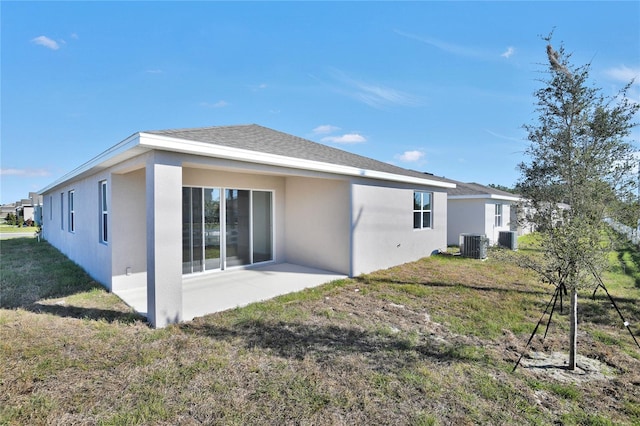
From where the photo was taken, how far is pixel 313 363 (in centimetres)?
368

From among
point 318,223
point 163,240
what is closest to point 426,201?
point 318,223

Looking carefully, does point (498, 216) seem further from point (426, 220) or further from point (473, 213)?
point (426, 220)

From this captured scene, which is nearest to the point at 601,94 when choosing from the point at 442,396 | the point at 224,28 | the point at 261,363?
the point at 442,396

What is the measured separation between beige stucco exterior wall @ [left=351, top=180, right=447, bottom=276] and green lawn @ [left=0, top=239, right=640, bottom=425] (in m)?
2.37

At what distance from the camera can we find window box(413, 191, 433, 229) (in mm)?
11164

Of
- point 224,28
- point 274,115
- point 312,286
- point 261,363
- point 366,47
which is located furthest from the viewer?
point 274,115

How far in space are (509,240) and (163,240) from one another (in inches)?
591

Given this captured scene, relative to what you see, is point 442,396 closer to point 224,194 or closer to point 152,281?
point 152,281

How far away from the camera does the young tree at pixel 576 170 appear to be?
3.40 meters

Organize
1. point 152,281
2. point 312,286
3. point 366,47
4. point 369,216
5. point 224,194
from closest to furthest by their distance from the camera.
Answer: point 152,281 → point 312,286 → point 224,194 → point 369,216 → point 366,47

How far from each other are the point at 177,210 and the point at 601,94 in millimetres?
6171

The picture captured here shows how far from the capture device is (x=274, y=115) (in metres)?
14.5

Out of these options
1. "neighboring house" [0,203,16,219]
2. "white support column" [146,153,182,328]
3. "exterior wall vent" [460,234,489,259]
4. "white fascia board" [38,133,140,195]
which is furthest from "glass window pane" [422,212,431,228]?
"neighboring house" [0,203,16,219]

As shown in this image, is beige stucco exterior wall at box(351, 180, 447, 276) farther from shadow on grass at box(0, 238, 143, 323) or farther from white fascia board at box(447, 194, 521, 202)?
shadow on grass at box(0, 238, 143, 323)
